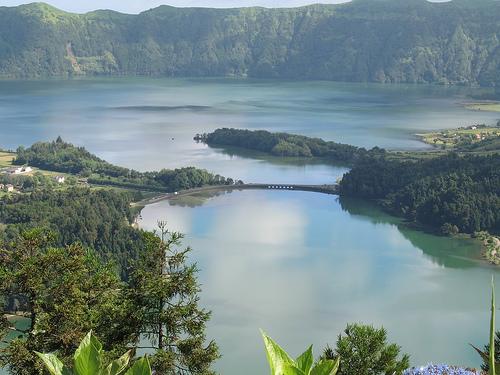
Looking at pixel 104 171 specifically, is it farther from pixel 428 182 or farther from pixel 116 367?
pixel 116 367

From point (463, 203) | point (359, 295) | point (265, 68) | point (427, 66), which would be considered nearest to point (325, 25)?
point (265, 68)

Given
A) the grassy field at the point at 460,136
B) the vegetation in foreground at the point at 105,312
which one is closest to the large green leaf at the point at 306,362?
the vegetation in foreground at the point at 105,312

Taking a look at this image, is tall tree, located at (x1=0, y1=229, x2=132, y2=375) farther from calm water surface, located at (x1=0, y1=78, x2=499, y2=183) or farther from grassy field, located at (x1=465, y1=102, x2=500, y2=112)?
grassy field, located at (x1=465, y1=102, x2=500, y2=112)

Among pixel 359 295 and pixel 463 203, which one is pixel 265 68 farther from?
pixel 359 295

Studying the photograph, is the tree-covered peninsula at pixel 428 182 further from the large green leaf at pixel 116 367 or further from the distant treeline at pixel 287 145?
the large green leaf at pixel 116 367

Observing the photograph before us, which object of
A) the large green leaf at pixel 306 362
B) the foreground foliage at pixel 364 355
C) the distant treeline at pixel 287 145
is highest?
the large green leaf at pixel 306 362

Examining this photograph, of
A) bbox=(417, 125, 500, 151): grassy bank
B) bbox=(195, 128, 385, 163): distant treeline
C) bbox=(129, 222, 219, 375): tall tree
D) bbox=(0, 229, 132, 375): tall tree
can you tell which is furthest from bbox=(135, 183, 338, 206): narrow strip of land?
bbox=(129, 222, 219, 375): tall tree

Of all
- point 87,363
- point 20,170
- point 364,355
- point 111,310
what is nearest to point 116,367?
point 87,363

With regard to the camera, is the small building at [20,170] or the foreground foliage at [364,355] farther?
the small building at [20,170]
